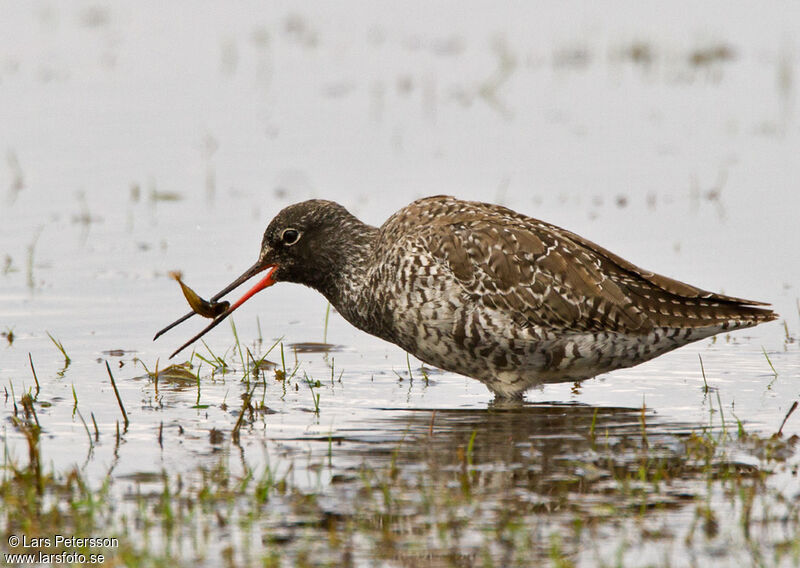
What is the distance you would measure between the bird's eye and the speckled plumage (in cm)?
67

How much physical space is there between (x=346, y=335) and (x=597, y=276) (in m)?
3.09

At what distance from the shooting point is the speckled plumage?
968 cm

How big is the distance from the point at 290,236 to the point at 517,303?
2004mm

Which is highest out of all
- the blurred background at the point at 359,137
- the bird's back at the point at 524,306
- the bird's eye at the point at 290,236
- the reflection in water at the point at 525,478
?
the blurred background at the point at 359,137

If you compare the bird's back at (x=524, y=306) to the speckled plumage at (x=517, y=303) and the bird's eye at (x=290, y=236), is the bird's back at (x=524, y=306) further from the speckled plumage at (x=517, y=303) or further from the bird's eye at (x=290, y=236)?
the bird's eye at (x=290, y=236)

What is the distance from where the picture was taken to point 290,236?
1059 centimetres

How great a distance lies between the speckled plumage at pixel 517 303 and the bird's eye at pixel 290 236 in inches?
26.5

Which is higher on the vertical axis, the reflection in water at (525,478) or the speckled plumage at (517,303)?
the speckled plumage at (517,303)

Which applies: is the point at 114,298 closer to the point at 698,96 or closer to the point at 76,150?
the point at 76,150

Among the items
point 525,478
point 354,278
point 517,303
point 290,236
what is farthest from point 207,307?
point 525,478

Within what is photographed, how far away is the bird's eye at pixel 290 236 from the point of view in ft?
34.6

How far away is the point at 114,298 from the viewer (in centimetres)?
1301

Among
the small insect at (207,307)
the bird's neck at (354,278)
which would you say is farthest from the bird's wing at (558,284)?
the small insect at (207,307)

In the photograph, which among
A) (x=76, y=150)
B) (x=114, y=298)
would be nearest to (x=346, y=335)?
(x=114, y=298)
